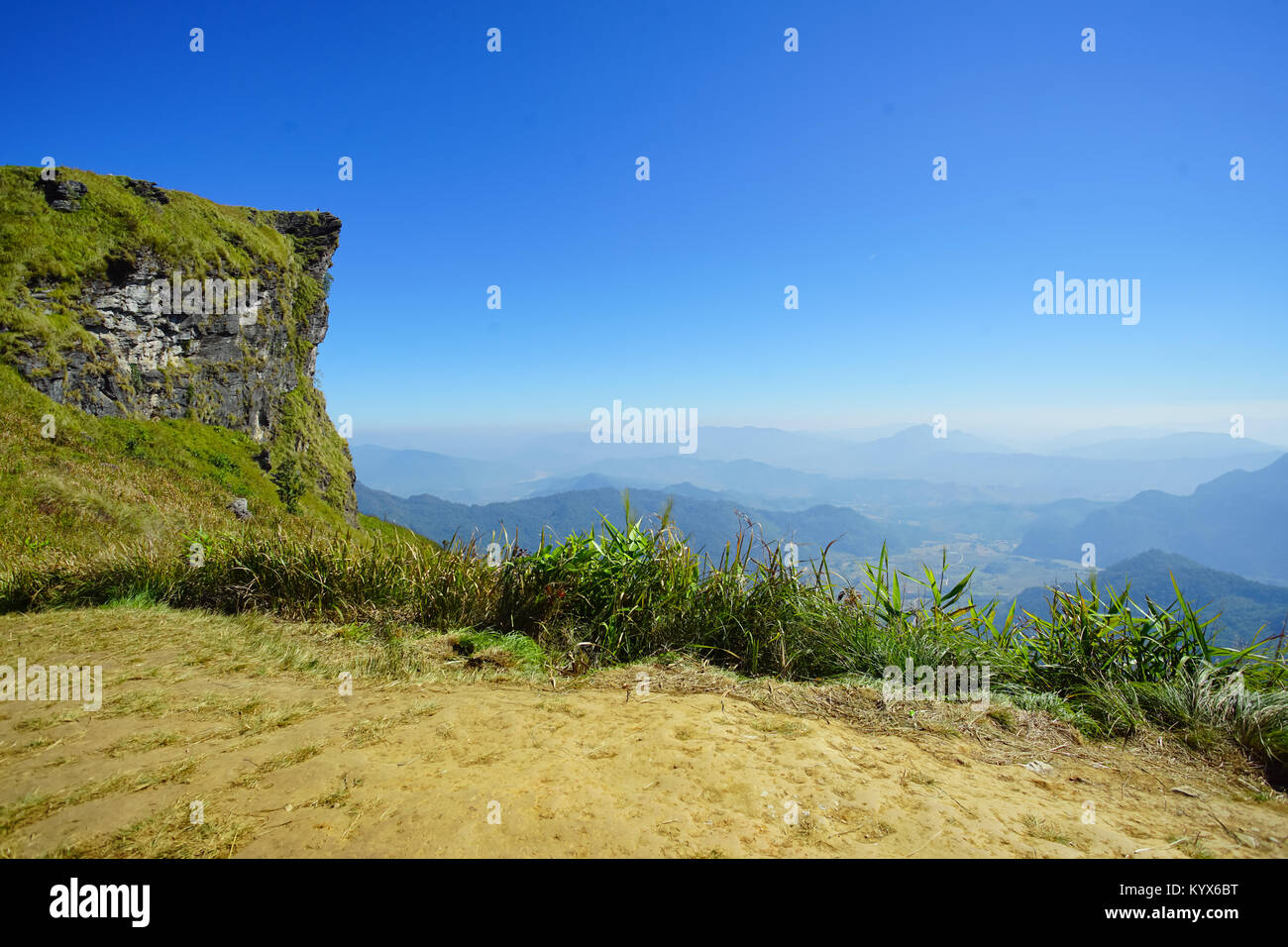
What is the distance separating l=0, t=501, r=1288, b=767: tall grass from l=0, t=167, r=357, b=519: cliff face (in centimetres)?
3610

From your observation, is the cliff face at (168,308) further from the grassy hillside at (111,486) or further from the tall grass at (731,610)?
the tall grass at (731,610)

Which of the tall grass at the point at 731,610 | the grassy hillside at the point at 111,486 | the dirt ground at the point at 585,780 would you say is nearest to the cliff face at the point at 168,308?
the grassy hillside at the point at 111,486

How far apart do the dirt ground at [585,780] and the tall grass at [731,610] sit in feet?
1.98

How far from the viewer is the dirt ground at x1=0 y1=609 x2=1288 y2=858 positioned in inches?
91.7

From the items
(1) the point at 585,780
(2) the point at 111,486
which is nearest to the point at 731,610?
(1) the point at 585,780

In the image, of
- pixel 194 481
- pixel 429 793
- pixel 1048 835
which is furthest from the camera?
pixel 194 481

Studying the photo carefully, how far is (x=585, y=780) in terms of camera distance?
2.80 metres

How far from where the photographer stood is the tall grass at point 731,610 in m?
4.00

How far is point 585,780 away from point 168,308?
183 feet

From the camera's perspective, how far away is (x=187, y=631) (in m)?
5.62

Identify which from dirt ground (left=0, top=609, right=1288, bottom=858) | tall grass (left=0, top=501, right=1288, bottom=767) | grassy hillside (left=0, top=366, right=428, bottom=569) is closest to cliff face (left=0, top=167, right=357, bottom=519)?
grassy hillside (left=0, top=366, right=428, bottom=569)
